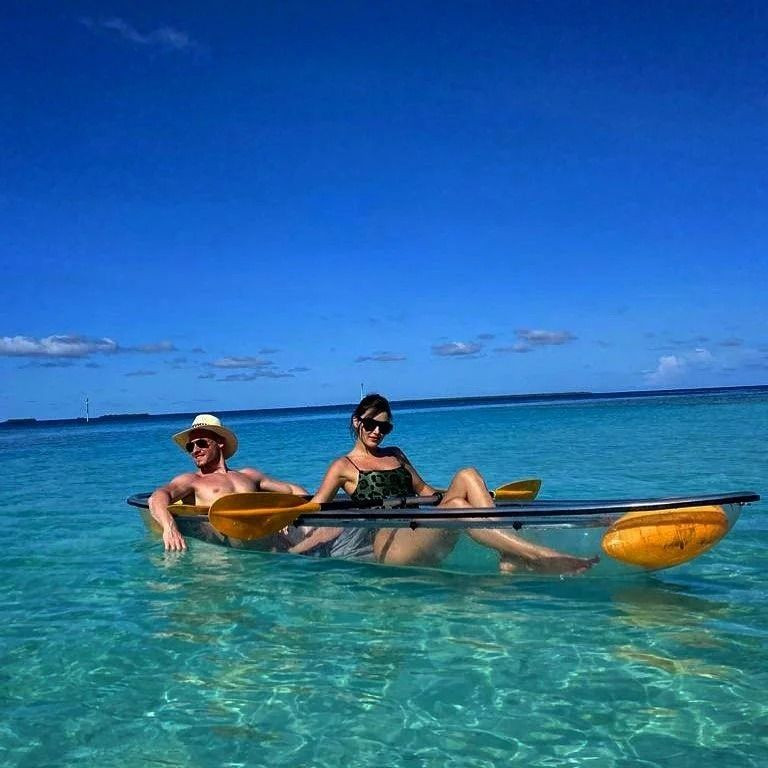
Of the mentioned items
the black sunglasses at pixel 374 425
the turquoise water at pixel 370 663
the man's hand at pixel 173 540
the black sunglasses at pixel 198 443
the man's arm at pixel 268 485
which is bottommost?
the turquoise water at pixel 370 663

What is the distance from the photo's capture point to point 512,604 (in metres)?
6.02

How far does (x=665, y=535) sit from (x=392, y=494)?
2.62 metres

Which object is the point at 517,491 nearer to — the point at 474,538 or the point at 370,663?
the point at 474,538

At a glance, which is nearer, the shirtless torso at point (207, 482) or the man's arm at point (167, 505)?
the man's arm at point (167, 505)

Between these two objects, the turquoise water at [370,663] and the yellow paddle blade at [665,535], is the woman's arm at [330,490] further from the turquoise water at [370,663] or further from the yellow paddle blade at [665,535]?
the yellow paddle blade at [665,535]

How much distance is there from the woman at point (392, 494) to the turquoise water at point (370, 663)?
198 millimetres

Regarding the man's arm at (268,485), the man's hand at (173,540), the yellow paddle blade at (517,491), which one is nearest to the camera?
the man's hand at (173,540)

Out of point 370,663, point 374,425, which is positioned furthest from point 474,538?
point 370,663

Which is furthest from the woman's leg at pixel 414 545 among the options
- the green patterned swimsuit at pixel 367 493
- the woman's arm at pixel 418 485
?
the woman's arm at pixel 418 485

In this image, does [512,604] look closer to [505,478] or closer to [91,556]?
[91,556]

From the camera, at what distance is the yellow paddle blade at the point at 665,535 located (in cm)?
570

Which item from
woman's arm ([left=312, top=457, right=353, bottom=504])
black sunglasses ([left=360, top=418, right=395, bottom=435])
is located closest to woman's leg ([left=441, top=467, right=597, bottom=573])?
black sunglasses ([left=360, top=418, right=395, bottom=435])

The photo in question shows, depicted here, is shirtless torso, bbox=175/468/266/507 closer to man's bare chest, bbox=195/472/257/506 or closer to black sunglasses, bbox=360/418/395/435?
man's bare chest, bbox=195/472/257/506

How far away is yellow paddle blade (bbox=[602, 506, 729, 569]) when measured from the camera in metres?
5.70
